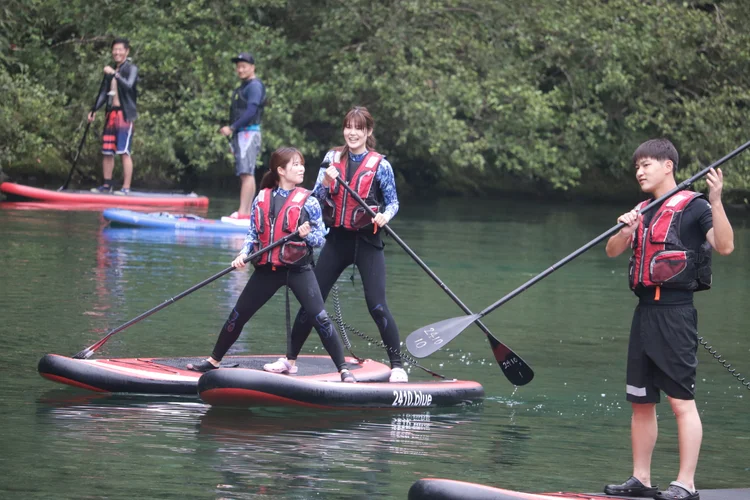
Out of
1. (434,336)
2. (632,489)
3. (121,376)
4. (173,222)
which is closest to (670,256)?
(632,489)

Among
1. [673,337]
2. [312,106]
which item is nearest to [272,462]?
[673,337]

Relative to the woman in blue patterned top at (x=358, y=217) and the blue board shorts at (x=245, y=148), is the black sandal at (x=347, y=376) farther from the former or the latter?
the blue board shorts at (x=245, y=148)

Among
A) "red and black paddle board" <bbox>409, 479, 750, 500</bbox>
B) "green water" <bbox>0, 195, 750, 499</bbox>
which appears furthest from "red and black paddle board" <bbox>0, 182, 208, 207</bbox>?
"red and black paddle board" <bbox>409, 479, 750, 500</bbox>

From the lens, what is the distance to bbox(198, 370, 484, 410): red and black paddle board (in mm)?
5922

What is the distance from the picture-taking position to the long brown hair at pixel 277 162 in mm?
6418

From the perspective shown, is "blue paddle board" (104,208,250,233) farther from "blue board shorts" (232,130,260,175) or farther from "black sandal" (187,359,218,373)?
"black sandal" (187,359,218,373)

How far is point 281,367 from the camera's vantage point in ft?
21.4

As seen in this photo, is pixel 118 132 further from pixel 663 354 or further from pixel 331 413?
pixel 663 354

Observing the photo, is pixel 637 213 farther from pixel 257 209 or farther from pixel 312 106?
pixel 312 106

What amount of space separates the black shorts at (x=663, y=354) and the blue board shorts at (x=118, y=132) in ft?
39.7

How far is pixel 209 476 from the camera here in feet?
15.7

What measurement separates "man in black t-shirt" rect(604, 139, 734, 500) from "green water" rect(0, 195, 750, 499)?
0.44 m

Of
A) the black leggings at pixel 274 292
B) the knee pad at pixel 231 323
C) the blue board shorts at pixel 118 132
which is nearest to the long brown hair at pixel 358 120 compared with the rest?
the black leggings at pixel 274 292

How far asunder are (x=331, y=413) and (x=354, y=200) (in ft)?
3.59
